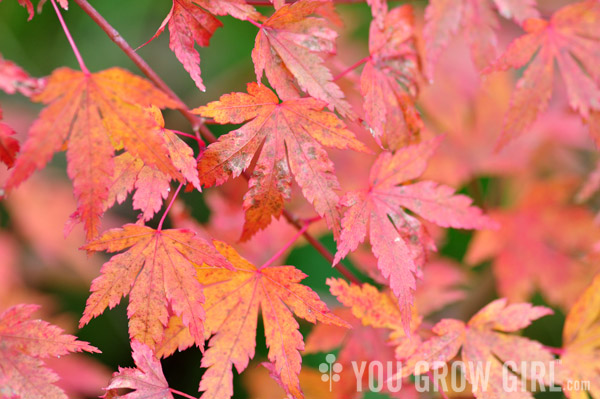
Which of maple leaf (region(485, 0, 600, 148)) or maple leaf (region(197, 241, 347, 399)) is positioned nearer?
maple leaf (region(197, 241, 347, 399))

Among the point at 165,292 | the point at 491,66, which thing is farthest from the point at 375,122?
the point at 165,292

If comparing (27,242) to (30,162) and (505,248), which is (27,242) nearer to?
(30,162)

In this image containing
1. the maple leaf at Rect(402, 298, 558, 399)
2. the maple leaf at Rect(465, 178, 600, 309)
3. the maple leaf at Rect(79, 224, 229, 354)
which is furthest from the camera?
the maple leaf at Rect(465, 178, 600, 309)

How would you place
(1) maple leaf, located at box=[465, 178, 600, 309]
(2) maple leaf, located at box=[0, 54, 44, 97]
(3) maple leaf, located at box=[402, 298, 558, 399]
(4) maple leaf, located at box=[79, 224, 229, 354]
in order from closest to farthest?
(2) maple leaf, located at box=[0, 54, 44, 97] → (4) maple leaf, located at box=[79, 224, 229, 354] → (3) maple leaf, located at box=[402, 298, 558, 399] → (1) maple leaf, located at box=[465, 178, 600, 309]

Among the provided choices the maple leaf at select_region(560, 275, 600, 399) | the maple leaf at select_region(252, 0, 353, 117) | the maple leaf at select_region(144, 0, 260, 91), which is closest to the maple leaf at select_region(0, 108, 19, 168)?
the maple leaf at select_region(144, 0, 260, 91)

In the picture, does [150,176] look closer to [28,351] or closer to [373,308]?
[28,351]

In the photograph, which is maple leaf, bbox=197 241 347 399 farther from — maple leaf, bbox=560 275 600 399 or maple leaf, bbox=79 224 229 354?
maple leaf, bbox=560 275 600 399
